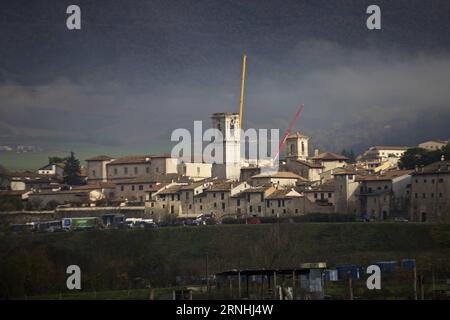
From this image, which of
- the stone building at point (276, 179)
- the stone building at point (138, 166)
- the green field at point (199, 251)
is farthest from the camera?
the stone building at point (138, 166)

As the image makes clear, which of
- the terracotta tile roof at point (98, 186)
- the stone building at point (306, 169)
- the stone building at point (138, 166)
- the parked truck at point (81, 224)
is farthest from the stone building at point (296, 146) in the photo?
the parked truck at point (81, 224)

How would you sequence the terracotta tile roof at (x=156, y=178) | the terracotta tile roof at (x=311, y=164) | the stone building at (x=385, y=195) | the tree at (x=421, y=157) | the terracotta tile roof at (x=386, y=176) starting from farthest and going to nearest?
the terracotta tile roof at (x=311, y=164) < the terracotta tile roof at (x=156, y=178) < the tree at (x=421, y=157) < the terracotta tile roof at (x=386, y=176) < the stone building at (x=385, y=195)

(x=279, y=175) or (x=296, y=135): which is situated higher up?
(x=296, y=135)

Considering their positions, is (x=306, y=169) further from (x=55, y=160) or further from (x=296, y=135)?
(x=55, y=160)

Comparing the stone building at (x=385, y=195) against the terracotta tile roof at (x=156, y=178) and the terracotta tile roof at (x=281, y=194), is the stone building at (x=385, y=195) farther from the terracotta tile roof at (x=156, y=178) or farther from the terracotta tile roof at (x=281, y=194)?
the terracotta tile roof at (x=156, y=178)

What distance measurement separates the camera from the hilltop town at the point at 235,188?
68.6m

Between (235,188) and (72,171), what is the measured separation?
17.7 meters

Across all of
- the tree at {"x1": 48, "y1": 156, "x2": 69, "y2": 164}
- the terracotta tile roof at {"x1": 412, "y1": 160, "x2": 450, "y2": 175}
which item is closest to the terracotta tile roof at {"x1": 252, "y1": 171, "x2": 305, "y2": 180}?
the terracotta tile roof at {"x1": 412, "y1": 160, "x2": 450, "y2": 175}

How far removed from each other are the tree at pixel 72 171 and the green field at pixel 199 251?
24076 millimetres

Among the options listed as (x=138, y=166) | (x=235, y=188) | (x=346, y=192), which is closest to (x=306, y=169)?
(x=235, y=188)

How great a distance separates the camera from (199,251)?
198 feet

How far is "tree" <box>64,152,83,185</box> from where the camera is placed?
3442 inches
